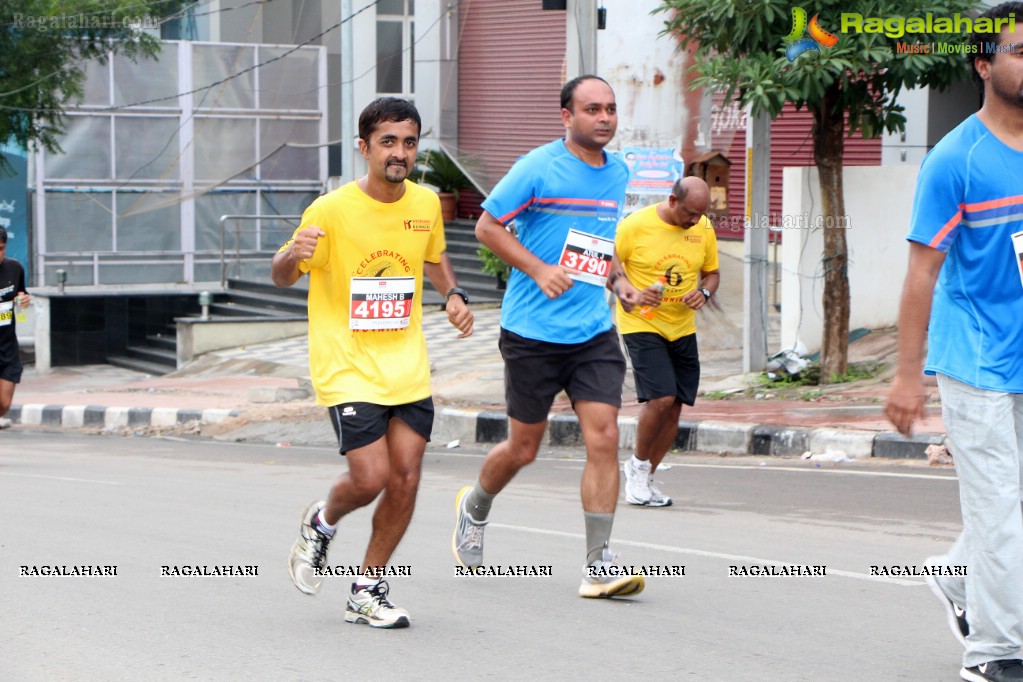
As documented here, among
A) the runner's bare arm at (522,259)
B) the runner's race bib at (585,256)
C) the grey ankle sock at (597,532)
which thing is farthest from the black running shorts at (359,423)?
the runner's race bib at (585,256)

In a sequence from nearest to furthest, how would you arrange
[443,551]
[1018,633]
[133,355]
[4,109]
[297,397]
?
[1018,633], [443,551], [297,397], [4,109], [133,355]

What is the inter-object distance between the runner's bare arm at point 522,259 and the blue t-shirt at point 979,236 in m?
1.82

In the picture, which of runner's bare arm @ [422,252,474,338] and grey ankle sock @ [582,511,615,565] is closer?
runner's bare arm @ [422,252,474,338]

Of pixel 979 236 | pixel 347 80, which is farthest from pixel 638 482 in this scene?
pixel 347 80

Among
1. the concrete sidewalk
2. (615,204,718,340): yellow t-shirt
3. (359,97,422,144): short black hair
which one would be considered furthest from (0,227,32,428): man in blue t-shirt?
(359,97,422,144): short black hair

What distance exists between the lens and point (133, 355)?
2153cm

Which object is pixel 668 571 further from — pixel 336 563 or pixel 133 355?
pixel 133 355

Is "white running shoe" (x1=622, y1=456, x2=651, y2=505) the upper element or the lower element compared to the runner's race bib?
lower

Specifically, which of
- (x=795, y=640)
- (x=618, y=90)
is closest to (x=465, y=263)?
(x=618, y=90)

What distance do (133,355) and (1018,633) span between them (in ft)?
61.4

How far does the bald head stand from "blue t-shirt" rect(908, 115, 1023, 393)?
12.1 ft

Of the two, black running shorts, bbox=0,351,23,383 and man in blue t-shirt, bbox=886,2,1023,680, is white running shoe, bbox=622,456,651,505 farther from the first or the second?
black running shorts, bbox=0,351,23,383

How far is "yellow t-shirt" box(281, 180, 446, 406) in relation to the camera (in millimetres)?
5320

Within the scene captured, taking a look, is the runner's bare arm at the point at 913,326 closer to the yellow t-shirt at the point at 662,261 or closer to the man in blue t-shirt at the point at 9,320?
the yellow t-shirt at the point at 662,261
